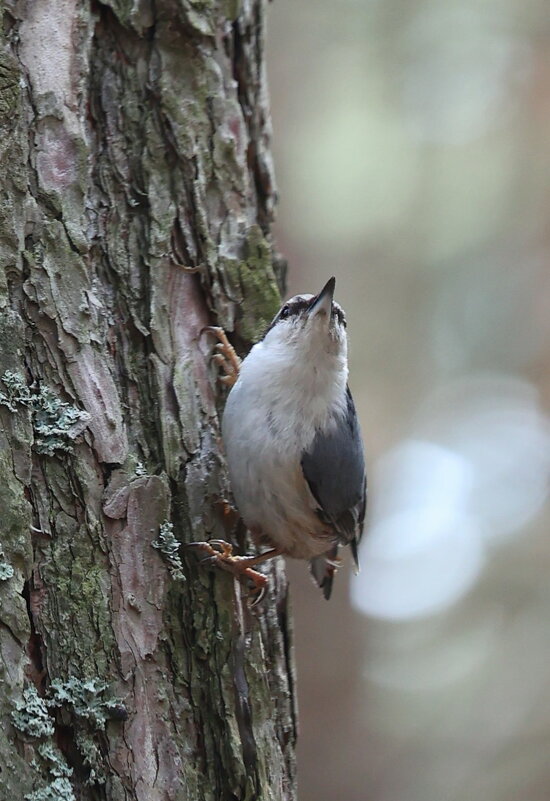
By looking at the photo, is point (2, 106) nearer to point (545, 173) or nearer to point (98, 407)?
point (98, 407)

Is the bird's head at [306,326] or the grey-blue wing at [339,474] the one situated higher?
the bird's head at [306,326]

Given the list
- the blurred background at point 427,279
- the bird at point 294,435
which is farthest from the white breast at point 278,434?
the blurred background at point 427,279

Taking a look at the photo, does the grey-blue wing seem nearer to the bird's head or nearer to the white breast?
the white breast

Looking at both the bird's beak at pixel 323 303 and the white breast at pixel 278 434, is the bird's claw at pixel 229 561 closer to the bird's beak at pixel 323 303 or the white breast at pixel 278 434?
the white breast at pixel 278 434

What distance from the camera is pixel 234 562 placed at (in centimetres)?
190

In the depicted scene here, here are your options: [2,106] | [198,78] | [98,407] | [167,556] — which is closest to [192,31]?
[198,78]

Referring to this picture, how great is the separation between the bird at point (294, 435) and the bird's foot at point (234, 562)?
13 mm

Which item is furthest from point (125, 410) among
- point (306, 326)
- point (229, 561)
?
point (306, 326)

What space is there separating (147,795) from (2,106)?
1.43 m

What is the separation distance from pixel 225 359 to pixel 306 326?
23 cm

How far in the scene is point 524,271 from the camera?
479 cm

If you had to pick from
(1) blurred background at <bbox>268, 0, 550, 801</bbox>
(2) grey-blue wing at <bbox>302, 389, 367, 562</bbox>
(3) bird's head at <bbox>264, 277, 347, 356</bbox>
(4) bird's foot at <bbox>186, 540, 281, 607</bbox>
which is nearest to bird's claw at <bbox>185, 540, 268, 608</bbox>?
(4) bird's foot at <bbox>186, 540, 281, 607</bbox>

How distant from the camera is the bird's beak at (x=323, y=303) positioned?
2.15 metres

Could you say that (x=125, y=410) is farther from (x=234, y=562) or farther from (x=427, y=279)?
(x=427, y=279)
